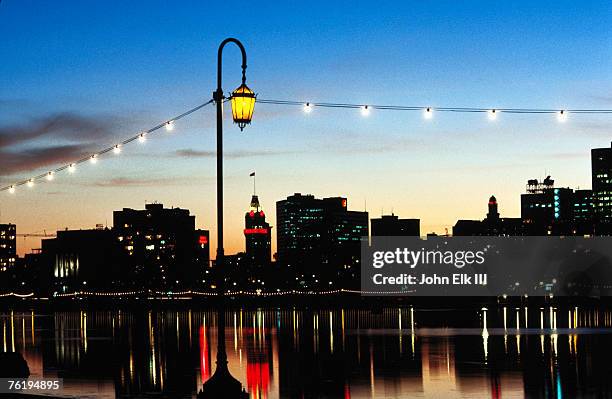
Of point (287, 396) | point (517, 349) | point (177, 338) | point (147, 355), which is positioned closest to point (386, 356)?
point (517, 349)

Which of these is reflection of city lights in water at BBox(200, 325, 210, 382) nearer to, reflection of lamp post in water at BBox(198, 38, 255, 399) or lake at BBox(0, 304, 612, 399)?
lake at BBox(0, 304, 612, 399)

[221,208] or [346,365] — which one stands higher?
[221,208]

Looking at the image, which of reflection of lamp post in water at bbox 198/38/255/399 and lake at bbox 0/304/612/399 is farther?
lake at bbox 0/304/612/399

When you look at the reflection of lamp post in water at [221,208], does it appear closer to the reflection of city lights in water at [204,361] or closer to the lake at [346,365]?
the lake at [346,365]

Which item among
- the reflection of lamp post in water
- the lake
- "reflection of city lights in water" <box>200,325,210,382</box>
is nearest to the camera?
the reflection of lamp post in water

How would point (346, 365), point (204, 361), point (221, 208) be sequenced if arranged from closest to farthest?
point (221, 208)
point (346, 365)
point (204, 361)

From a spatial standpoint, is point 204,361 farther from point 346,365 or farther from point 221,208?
point 221,208

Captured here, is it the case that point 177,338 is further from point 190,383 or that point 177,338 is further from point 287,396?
point 287,396

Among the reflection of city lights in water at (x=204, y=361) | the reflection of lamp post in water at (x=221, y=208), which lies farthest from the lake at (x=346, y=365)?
the reflection of lamp post in water at (x=221, y=208)

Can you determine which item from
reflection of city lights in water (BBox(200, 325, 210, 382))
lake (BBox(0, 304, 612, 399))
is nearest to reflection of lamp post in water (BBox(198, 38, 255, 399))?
lake (BBox(0, 304, 612, 399))

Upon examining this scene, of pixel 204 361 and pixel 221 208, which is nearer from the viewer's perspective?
pixel 221 208

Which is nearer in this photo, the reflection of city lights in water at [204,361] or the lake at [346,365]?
the lake at [346,365]

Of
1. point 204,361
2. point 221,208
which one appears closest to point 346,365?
point 204,361

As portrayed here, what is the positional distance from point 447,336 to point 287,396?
113 ft
